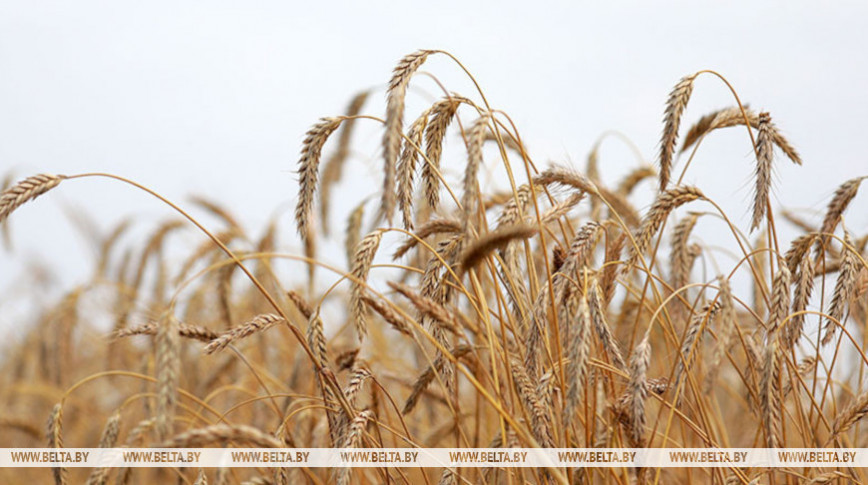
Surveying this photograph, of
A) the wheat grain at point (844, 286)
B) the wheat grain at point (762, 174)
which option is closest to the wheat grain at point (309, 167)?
the wheat grain at point (762, 174)

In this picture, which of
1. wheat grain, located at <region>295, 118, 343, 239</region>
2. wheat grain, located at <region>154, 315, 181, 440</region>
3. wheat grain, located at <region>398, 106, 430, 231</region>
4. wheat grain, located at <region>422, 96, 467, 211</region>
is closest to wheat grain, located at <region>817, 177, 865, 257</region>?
wheat grain, located at <region>422, 96, 467, 211</region>

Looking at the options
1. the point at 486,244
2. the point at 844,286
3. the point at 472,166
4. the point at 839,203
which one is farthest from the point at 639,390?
the point at 839,203

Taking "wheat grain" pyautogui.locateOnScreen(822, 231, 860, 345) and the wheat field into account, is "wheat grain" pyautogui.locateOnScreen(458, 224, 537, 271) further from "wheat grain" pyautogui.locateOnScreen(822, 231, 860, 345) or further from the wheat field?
"wheat grain" pyautogui.locateOnScreen(822, 231, 860, 345)

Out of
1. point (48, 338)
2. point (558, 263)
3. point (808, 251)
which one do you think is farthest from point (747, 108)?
point (48, 338)

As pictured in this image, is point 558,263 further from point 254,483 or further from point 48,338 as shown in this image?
point 48,338

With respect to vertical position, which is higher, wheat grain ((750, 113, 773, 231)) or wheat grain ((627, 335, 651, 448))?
wheat grain ((750, 113, 773, 231))

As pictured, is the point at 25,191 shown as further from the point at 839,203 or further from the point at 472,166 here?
the point at 839,203

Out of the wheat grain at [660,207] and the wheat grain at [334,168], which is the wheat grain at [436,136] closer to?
the wheat grain at [660,207]

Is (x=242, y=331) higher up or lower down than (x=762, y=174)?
lower down

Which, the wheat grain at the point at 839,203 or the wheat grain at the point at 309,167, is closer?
the wheat grain at the point at 309,167

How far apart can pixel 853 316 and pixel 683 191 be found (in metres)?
1.86

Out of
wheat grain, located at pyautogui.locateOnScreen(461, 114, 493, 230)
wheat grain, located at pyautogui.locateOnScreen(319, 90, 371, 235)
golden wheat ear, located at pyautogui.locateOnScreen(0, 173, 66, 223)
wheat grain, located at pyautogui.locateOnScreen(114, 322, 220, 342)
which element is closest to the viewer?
wheat grain, located at pyautogui.locateOnScreen(461, 114, 493, 230)

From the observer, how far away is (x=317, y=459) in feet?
6.72

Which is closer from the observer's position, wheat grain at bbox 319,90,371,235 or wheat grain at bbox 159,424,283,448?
wheat grain at bbox 159,424,283,448
